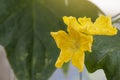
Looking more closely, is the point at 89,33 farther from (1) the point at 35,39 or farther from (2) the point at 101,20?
(1) the point at 35,39

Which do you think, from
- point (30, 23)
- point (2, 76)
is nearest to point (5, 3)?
point (30, 23)

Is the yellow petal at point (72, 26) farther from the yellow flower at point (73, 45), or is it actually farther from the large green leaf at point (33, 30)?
the large green leaf at point (33, 30)

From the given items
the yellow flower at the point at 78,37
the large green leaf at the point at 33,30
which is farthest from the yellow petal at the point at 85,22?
the large green leaf at the point at 33,30

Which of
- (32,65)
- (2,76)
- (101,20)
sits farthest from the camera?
(2,76)

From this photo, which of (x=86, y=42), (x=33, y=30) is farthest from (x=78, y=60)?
(x=33, y=30)

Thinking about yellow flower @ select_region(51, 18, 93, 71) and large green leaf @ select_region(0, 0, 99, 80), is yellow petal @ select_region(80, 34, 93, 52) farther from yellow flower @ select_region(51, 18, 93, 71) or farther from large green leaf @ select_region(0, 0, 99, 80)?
large green leaf @ select_region(0, 0, 99, 80)

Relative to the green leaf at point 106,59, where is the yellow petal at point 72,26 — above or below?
above

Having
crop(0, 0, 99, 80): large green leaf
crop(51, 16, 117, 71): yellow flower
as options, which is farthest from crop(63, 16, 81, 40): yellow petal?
crop(0, 0, 99, 80): large green leaf
